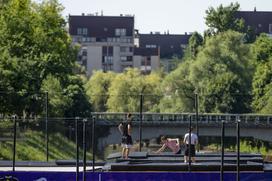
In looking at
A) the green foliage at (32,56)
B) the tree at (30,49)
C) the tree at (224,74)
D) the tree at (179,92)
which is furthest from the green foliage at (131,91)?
the tree at (30,49)

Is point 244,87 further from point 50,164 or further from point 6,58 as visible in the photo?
point 50,164

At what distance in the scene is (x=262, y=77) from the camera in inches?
3720

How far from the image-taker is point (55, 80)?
208 ft

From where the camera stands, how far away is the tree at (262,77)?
8900cm

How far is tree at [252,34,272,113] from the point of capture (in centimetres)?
8900

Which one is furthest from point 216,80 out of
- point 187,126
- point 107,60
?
point 107,60

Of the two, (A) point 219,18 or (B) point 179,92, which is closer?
(B) point 179,92

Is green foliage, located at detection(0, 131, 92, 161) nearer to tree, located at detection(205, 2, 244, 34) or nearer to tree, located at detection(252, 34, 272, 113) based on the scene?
tree, located at detection(252, 34, 272, 113)

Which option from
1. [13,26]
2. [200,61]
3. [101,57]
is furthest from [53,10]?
[101,57]

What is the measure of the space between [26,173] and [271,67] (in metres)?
70.9

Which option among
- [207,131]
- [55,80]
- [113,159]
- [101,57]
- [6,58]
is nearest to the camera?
[113,159]

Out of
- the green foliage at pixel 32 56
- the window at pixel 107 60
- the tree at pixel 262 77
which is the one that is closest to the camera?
the green foliage at pixel 32 56

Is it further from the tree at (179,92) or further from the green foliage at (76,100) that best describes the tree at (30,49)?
the tree at (179,92)

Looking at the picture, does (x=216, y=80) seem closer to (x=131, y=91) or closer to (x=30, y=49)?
(x=131, y=91)
